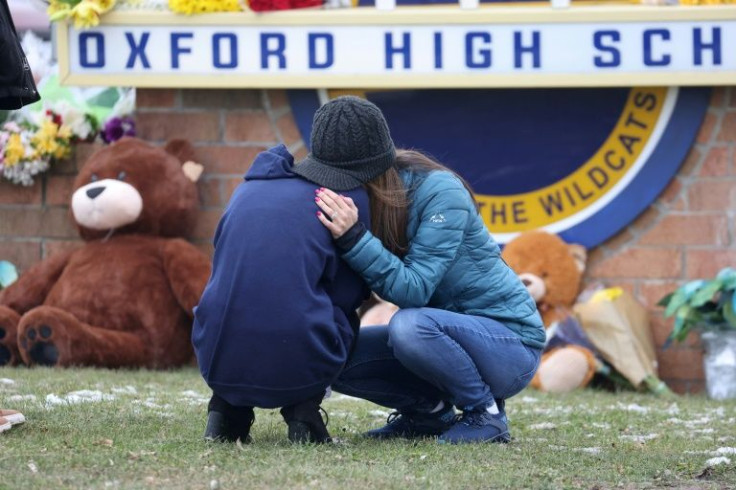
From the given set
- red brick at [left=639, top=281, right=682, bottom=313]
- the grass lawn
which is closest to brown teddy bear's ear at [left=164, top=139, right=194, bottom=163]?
the grass lawn

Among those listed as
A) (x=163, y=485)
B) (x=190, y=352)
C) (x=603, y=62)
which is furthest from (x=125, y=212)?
Result: (x=163, y=485)

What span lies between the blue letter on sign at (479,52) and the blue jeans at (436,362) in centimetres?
A: 273

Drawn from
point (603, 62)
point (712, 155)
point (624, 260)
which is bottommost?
point (624, 260)

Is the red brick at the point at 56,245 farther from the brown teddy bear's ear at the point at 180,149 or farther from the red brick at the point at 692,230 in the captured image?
the red brick at the point at 692,230

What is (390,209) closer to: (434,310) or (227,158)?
(434,310)

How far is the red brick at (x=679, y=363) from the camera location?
6676mm

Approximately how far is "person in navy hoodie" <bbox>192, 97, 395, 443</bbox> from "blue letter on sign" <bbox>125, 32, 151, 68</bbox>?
121 inches

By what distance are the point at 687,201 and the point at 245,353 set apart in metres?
3.68

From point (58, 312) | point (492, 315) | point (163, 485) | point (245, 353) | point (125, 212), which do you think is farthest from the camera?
point (125, 212)

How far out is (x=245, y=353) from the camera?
3623 millimetres

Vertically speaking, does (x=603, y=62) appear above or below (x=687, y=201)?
above

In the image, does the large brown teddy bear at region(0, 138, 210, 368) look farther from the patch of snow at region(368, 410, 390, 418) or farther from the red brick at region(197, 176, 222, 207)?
the patch of snow at region(368, 410, 390, 418)

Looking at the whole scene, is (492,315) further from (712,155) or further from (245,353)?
(712,155)

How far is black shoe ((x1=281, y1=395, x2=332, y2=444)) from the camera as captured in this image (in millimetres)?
3768
